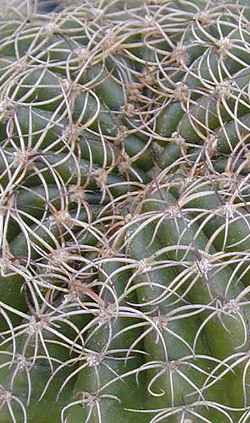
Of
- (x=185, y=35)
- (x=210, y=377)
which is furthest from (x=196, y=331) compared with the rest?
(x=185, y=35)

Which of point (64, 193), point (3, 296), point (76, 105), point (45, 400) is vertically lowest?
point (45, 400)

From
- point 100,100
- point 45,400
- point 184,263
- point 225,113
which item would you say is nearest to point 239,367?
point 184,263

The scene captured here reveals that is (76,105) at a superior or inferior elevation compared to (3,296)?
superior

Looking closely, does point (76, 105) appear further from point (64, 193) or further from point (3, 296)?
point (3, 296)

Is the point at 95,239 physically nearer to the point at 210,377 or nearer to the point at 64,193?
the point at 64,193

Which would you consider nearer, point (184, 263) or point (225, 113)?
point (184, 263)

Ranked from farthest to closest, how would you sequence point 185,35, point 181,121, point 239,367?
point 185,35 < point 181,121 < point 239,367

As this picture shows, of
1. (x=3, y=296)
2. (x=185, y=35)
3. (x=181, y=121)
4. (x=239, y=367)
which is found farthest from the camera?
(x=185, y=35)
